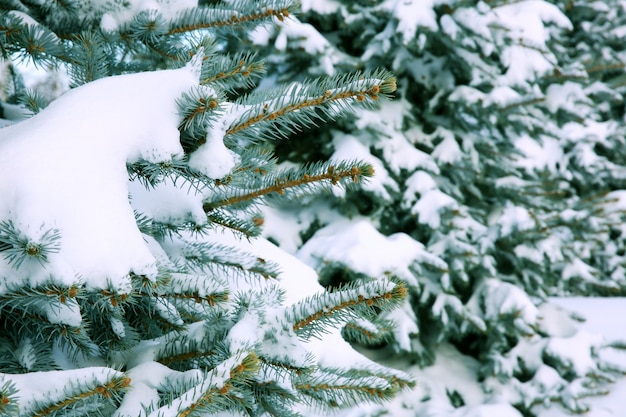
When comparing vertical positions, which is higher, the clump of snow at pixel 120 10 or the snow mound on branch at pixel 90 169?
the clump of snow at pixel 120 10

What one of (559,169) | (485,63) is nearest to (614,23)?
(559,169)

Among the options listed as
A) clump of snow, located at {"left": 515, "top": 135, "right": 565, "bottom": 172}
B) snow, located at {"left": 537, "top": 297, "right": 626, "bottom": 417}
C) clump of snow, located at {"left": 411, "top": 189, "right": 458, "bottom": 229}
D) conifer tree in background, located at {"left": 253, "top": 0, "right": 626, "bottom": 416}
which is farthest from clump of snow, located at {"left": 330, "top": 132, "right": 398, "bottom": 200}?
snow, located at {"left": 537, "top": 297, "right": 626, "bottom": 417}

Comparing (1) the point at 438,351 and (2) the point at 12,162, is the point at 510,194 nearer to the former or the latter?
(1) the point at 438,351

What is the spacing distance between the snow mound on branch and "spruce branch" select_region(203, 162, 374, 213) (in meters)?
0.29

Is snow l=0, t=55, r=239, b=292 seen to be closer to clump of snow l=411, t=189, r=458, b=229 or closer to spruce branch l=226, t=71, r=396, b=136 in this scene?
spruce branch l=226, t=71, r=396, b=136

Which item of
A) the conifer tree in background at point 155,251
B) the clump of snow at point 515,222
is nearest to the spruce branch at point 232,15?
the conifer tree in background at point 155,251

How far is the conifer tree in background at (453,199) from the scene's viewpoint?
11.3 ft

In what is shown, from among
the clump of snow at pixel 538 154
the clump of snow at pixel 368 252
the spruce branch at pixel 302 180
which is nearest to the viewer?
the spruce branch at pixel 302 180

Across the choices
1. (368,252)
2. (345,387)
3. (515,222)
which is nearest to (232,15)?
(345,387)

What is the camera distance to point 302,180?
1.18m

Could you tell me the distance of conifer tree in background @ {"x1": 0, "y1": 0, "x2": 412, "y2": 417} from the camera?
0.89 meters

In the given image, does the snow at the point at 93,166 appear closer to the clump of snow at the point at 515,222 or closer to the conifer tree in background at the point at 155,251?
the conifer tree in background at the point at 155,251

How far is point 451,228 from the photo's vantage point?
11.8 feet

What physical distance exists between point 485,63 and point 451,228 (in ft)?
4.56
